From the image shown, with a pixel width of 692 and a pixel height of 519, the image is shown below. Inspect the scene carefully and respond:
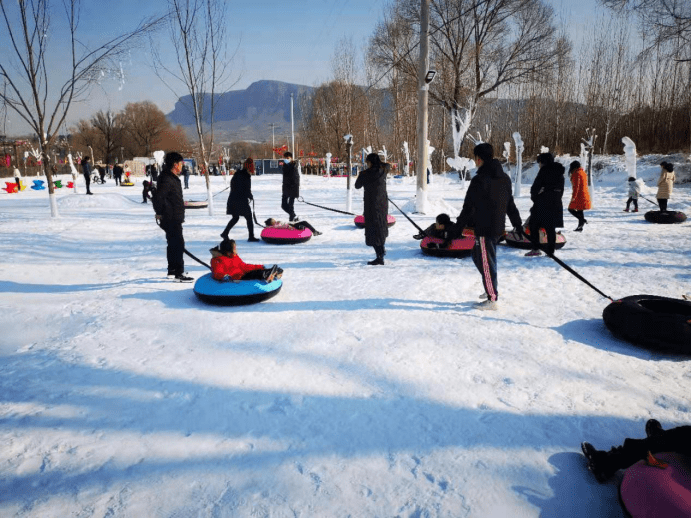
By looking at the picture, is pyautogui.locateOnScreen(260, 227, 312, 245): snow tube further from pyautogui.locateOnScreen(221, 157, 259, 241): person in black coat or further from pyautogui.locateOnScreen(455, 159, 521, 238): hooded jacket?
pyautogui.locateOnScreen(455, 159, 521, 238): hooded jacket

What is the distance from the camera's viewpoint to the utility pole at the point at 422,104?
12023mm

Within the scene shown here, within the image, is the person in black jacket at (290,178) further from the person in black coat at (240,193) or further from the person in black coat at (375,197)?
the person in black coat at (375,197)

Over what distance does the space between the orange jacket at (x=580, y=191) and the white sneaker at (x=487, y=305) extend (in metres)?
5.78

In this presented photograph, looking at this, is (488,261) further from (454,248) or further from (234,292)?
(234,292)

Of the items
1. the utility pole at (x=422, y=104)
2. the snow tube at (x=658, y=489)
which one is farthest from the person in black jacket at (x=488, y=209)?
the utility pole at (x=422, y=104)

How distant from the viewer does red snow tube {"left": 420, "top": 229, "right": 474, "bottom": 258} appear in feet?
24.6

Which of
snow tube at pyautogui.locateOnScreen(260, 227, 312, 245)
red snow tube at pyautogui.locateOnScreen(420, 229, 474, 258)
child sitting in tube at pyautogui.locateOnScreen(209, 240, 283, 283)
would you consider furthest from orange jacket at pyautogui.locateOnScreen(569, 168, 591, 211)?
child sitting in tube at pyautogui.locateOnScreen(209, 240, 283, 283)

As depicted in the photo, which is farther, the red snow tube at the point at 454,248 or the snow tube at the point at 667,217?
the snow tube at the point at 667,217

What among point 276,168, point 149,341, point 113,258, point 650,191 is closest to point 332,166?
point 276,168

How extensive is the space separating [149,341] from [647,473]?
4247mm

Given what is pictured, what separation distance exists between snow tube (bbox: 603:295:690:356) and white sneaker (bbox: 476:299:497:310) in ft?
3.80

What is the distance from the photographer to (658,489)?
196cm

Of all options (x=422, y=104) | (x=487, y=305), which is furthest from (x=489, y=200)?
(x=422, y=104)

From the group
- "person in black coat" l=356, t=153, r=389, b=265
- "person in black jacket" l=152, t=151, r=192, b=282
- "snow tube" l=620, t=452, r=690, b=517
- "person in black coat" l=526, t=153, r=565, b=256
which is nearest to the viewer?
"snow tube" l=620, t=452, r=690, b=517
